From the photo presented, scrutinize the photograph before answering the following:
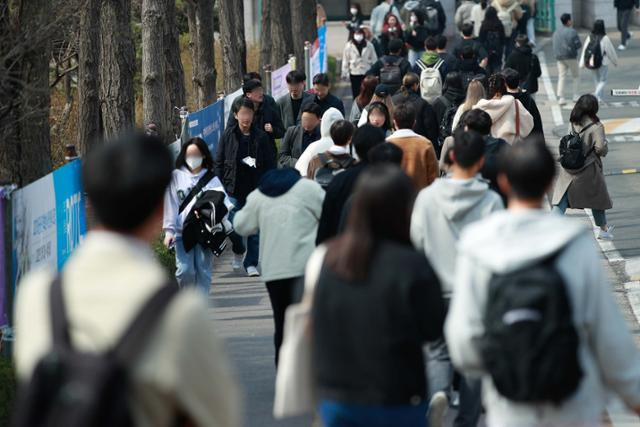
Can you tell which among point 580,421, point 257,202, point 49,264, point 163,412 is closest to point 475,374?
point 580,421

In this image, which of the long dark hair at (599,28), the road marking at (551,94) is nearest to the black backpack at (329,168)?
the road marking at (551,94)

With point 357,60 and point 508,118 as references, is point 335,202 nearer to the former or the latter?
point 508,118

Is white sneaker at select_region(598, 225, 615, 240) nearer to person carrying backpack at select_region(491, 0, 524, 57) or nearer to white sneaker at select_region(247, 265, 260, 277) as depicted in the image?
white sneaker at select_region(247, 265, 260, 277)

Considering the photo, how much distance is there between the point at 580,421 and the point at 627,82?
27.7 meters

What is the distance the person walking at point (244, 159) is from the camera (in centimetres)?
1334

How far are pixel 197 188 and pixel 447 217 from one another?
4.27 metres

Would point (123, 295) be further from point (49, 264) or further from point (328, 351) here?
point (49, 264)

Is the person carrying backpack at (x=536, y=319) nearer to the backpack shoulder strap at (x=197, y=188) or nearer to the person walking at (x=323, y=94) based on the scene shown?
the backpack shoulder strap at (x=197, y=188)

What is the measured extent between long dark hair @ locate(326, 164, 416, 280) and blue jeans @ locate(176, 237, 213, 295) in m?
6.20

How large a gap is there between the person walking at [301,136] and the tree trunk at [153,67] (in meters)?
2.66

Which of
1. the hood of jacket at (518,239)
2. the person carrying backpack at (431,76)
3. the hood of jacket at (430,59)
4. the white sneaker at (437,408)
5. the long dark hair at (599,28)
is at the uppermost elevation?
the long dark hair at (599,28)

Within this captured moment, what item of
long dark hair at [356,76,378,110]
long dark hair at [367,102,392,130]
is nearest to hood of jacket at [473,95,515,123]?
long dark hair at [367,102,392,130]

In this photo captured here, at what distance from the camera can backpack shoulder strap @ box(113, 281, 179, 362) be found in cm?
→ 354

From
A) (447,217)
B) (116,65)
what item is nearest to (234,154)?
(116,65)
